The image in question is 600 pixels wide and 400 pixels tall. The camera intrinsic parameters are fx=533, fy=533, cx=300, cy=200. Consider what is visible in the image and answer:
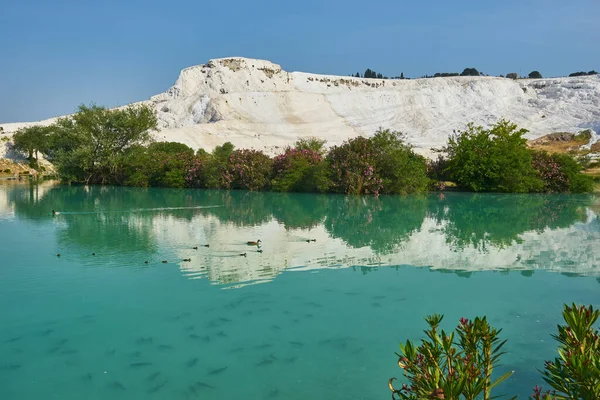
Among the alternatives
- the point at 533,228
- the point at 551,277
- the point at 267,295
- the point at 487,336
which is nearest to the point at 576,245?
the point at 533,228

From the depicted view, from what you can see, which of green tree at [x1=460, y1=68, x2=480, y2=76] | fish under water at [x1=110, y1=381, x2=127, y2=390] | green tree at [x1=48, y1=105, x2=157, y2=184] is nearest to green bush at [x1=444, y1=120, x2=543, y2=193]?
green tree at [x1=48, y1=105, x2=157, y2=184]

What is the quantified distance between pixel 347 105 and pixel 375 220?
7221 cm

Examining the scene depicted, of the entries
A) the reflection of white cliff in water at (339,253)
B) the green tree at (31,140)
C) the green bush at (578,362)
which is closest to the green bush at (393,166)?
the reflection of white cliff in water at (339,253)

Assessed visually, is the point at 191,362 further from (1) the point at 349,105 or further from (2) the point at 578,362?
(1) the point at 349,105

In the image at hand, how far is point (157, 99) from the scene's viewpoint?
94.1 metres

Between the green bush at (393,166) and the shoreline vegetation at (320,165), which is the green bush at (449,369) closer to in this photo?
the shoreline vegetation at (320,165)

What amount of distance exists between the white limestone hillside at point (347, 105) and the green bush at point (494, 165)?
98.8 feet

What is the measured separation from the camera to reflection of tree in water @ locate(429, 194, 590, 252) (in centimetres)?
1380

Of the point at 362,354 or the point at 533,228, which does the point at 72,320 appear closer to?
the point at 362,354

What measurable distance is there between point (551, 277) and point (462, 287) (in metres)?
1.97

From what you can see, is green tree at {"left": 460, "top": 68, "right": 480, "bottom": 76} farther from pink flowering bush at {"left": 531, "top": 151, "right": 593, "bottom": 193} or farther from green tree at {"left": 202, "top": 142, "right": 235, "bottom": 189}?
green tree at {"left": 202, "top": 142, "right": 235, "bottom": 189}

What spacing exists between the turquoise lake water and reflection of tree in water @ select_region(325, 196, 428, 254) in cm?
15

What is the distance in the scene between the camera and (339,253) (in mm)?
11289

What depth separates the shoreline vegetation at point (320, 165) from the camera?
29734 millimetres
